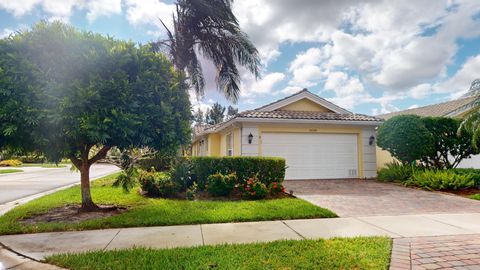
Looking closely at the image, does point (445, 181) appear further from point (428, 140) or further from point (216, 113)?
point (216, 113)

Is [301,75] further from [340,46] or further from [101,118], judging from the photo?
[101,118]

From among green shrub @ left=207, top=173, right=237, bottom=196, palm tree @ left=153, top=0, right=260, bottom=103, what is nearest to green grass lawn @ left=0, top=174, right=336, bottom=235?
green shrub @ left=207, top=173, right=237, bottom=196

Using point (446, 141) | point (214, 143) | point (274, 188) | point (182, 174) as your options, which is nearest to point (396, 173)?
point (446, 141)

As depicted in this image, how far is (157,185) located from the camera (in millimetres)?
9156

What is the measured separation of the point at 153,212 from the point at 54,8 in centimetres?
636

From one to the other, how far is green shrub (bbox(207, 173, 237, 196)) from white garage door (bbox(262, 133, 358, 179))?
458 cm

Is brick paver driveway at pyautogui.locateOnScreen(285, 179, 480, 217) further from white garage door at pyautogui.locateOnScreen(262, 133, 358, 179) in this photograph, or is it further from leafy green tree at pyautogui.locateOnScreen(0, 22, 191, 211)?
leafy green tree at pyautogui.locateOnScreen(0, 22, 191, 211)

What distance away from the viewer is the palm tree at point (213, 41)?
1302 centimetres

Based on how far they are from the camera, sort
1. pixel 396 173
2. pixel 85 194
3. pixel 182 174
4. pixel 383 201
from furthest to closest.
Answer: pixel 396 173 → pixel 182 174 → pixel 383 201 → pixel 85 194

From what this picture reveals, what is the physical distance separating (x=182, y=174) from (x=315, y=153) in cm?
712

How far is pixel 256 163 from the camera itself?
9430 millimetres

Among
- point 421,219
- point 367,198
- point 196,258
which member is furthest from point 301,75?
point 196,258

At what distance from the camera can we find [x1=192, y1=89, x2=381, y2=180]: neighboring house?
42.3 feet

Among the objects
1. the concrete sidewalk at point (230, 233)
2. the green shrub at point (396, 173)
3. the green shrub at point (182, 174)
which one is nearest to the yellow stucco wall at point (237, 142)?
the green shrub at point (182, 174)
